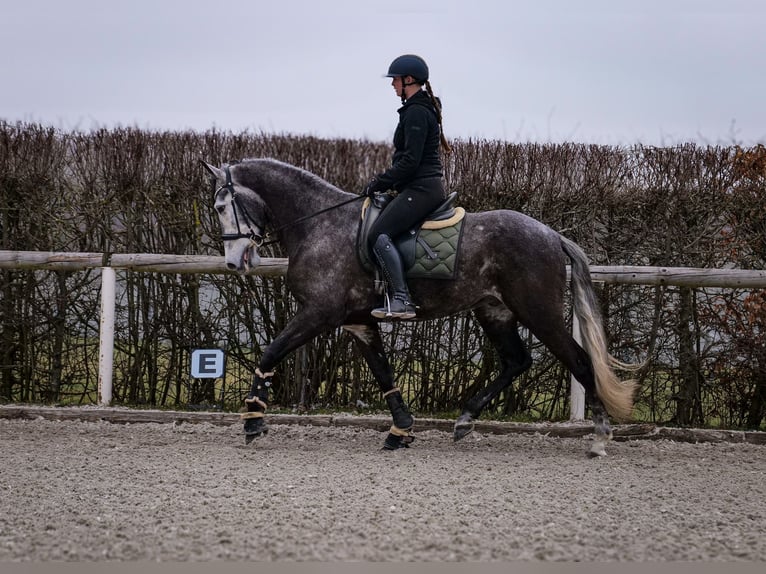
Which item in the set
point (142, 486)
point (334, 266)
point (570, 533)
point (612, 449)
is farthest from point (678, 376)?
point (142, 486)

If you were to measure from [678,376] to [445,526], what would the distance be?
4271mm

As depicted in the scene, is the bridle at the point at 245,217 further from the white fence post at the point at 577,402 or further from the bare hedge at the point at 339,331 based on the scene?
the white fence post at the point at 577,402

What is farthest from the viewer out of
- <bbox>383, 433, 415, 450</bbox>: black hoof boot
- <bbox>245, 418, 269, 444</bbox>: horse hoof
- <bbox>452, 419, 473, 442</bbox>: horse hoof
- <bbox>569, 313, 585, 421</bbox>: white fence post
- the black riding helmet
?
<bbox>569, 313, 585, 421</bbox>: white fence post

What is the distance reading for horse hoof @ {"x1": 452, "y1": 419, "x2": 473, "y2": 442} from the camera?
6675mm

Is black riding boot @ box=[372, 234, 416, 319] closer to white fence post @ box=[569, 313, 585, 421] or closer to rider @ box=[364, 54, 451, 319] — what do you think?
rider @ box=[364, 54, 451, 319]

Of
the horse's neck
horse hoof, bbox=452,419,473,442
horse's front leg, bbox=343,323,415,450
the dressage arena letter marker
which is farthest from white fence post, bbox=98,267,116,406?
horse hoof, bbox=452,419,473,442

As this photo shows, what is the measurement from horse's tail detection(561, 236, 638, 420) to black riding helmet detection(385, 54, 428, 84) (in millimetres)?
1613

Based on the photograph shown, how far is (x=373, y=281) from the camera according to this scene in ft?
21.1

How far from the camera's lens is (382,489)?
504 cm


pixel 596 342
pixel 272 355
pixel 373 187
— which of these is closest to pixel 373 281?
pixel 373 187

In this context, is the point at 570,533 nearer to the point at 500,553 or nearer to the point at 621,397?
the point at 500,553

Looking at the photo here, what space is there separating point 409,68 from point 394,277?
1508 mm

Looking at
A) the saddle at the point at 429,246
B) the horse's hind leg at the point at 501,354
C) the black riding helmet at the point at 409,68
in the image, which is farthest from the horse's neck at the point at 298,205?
the horse's hind leg at the point at 501,354

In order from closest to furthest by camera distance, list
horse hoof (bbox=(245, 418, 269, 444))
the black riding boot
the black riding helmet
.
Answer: the black riding boot < the black riding helmet < horse hoof (bbox=(245, 418, 269, 444))
